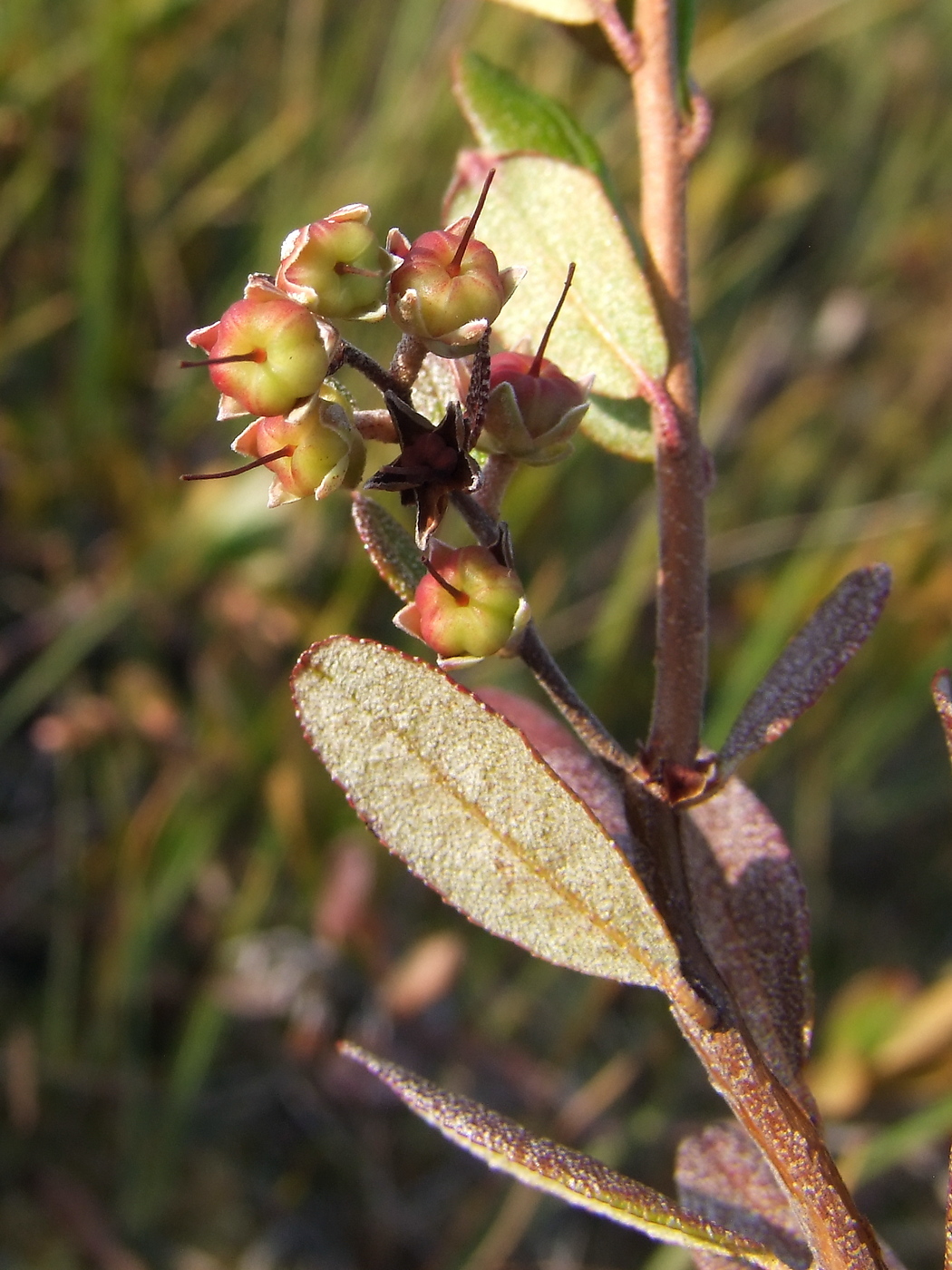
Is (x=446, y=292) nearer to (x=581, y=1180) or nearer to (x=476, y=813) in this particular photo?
(x=476, y=813)

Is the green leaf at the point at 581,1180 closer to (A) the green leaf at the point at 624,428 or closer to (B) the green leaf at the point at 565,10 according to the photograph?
(A) the green leaf at the point at 624,428

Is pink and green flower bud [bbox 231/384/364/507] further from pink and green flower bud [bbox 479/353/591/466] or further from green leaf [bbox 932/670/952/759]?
green leaf [bbox 932/670/952/759]

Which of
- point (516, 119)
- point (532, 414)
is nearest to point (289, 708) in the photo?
point (516, 119)

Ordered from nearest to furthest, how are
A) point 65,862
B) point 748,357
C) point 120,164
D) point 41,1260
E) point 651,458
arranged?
point 651,458, point 41,1260, point 65,862, point 120,164, point 748,357

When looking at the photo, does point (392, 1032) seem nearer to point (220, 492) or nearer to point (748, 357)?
point (220, 492)

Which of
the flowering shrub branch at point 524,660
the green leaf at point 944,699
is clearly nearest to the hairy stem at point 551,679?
the flowering shrub branch at point 524,660

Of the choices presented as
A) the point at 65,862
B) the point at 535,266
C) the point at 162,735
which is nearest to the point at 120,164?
the point at 162,735
